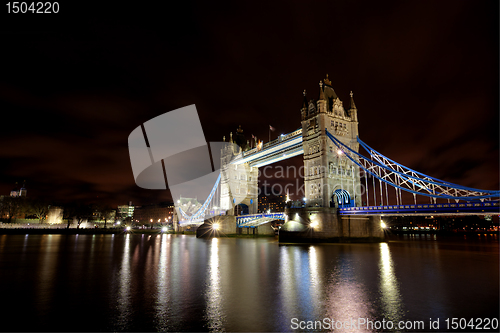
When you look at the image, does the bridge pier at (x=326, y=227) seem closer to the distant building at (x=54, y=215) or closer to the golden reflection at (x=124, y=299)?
the golden reflection at (x=124, y=299)

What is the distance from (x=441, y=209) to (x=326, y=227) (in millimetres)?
11986

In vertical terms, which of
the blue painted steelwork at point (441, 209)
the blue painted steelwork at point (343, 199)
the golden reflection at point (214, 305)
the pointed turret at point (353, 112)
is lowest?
the golden reflection at point (214, 305)

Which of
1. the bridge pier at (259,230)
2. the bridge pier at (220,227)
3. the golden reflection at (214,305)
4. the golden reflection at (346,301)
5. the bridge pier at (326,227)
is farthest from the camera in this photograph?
the bridge pier at (259,230)

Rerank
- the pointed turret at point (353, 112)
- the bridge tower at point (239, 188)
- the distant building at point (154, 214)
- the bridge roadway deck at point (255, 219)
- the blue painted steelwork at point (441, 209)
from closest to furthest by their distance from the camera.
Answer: the blue painted steelwork at point (441, 209) → the pointed turret at point (353, 112) → the bridge roadway deck at point (255, 219) → the bridge tower at point (239, 188) → the distant building at point (154, 214)

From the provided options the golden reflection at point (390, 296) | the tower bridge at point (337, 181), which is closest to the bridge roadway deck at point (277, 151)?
the tower bridge at point (337, 181)

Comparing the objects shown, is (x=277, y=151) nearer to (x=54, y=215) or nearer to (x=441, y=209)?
(x=441, y=209)

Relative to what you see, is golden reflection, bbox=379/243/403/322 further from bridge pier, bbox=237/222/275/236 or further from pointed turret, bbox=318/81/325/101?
bridge pier, bbox=237/222/275/236

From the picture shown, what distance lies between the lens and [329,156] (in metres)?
38.8

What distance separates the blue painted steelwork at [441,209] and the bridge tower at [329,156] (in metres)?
5.80

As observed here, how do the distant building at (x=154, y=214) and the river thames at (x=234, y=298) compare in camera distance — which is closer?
the river thames at (x=234, y=298)

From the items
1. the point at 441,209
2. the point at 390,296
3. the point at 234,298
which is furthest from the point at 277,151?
the point at 234,298

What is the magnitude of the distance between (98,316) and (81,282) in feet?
17.0

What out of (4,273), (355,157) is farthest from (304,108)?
(4,273)

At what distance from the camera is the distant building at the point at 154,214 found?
150875 millimetres
